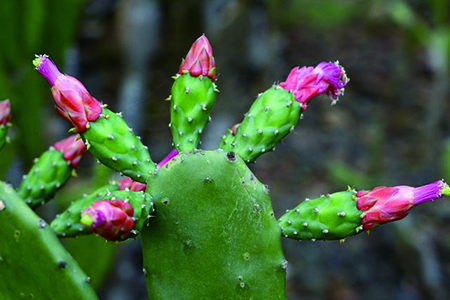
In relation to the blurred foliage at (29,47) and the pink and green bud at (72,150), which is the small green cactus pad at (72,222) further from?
the blurred foliage at (29,47)

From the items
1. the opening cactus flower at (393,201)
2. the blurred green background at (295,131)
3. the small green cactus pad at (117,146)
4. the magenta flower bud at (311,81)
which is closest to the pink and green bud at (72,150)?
the small green cactus pad at (117,146)

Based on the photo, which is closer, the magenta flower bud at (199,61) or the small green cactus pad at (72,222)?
the magenta flower bud at (199,61)

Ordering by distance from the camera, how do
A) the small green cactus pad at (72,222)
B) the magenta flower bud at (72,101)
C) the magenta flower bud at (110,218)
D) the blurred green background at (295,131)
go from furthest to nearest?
the blurred green background at (295,131) < the small green cactus pad at (72,222) < the magenta flower bud at (72,101) < the magenta flower bud at (110,218)

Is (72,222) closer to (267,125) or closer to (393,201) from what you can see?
(267,125)

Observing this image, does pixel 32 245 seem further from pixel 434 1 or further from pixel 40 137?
pixel 434 1

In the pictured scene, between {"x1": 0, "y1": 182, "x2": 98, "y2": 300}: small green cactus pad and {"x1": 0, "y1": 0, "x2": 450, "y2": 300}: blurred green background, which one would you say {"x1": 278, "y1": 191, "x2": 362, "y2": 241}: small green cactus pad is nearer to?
{"x1": 0, "y1": 182, "x2": 98, "y2": 300}: small green cactus pad

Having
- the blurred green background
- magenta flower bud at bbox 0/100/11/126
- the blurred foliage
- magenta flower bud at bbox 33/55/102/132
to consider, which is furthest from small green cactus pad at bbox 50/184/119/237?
the blurred foliage

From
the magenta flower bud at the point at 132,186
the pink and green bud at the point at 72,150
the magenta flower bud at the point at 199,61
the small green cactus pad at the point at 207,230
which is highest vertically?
the pink and green bud at the point at 72,150
